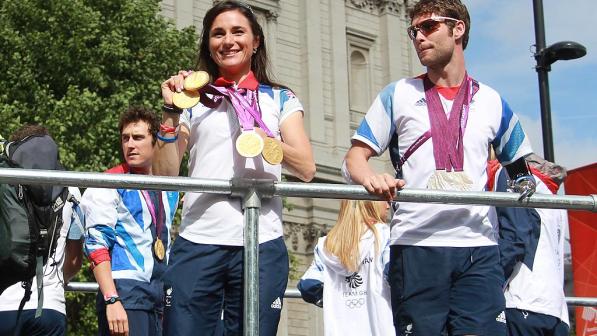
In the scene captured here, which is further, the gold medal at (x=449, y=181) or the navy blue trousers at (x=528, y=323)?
the navy blue trousers at (x=528, y=323)

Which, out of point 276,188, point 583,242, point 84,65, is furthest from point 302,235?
point 276,188

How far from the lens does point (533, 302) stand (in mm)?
7879

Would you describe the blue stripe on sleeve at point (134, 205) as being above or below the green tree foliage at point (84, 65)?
below

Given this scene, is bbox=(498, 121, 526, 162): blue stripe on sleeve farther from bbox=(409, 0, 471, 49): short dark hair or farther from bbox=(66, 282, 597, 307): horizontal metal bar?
bbox=(66, 282, 597, 307): horizontal metal bar

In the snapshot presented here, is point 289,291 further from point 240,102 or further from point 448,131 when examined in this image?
point 240,102

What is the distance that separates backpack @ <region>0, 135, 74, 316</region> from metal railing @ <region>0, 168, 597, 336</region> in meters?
0.99

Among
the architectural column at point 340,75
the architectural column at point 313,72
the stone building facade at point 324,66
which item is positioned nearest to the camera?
the stone building facade at point 324,66

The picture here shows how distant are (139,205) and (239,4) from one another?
6.43 feet

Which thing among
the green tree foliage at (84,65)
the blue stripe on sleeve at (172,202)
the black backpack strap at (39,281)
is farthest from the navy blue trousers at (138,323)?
the green tree foliage at (84,65)

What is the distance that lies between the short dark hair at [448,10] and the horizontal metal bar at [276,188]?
1.05m

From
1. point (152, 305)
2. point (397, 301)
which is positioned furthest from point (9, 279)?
point (397, 301)

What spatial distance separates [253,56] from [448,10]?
1.01 metres

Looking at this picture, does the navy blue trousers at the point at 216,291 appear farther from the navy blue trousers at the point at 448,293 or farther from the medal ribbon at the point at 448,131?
the medal ribbon at the point at 448,131

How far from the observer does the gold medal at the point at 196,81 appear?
19.2 feet
